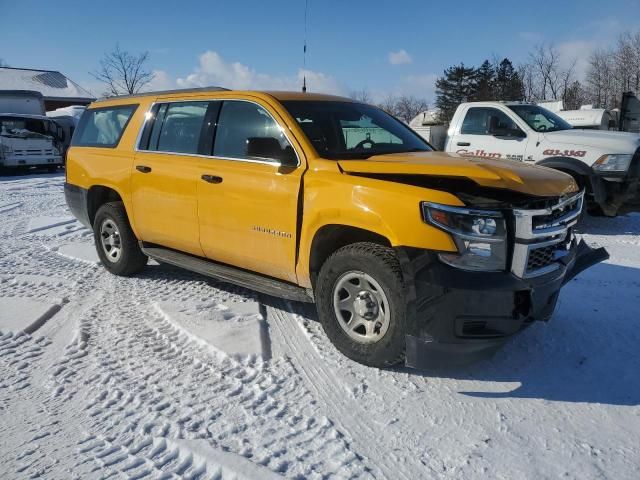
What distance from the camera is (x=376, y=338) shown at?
3193mm

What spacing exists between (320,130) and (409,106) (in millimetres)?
67912

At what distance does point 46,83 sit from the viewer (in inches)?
1817

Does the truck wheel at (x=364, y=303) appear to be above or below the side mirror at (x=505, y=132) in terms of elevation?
below

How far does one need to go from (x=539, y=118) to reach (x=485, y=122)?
89cm

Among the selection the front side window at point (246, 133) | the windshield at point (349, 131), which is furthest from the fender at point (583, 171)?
the front side window at point (246, 133)

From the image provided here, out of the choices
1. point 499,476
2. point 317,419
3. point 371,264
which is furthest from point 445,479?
point 371,264

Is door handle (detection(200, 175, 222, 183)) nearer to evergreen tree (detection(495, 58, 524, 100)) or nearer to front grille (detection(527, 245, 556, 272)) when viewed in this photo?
front grille (detection(527, 245, 556, 272))

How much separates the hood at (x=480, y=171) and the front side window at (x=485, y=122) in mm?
4802

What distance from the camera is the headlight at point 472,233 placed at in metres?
2.79

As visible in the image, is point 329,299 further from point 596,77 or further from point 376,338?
point 596,77

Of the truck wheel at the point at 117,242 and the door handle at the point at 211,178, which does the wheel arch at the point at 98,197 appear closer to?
the truck wheel at the point at 117,242

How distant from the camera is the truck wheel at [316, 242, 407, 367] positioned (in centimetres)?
302

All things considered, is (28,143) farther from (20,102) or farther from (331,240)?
(331,240)

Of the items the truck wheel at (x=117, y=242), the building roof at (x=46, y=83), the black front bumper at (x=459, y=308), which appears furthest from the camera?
the building roof at (x=46, y=83)
